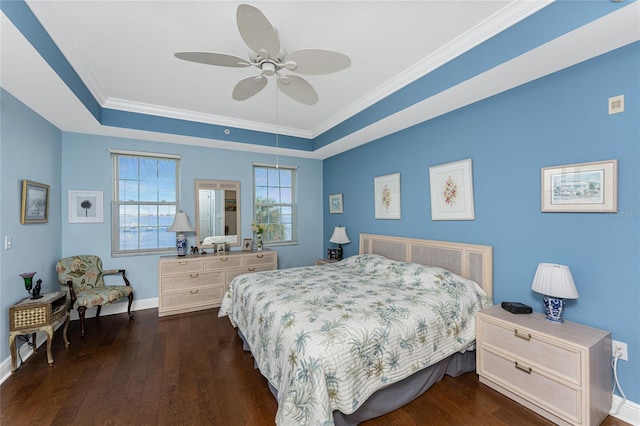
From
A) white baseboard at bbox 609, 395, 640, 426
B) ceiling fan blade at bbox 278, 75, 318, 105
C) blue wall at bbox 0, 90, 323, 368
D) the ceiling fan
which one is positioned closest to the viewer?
the ceiling fan

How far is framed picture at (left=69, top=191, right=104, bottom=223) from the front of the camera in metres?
3.55

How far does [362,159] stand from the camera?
4316mm

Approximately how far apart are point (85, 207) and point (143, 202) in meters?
0.66

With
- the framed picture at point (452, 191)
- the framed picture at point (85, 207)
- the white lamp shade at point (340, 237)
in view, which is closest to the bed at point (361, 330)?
the framed picture at point (452, 191)

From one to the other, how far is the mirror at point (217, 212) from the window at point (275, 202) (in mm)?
376

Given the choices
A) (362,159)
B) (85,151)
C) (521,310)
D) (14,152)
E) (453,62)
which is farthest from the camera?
(362,159)

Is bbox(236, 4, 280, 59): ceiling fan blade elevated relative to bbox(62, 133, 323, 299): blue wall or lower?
elevated

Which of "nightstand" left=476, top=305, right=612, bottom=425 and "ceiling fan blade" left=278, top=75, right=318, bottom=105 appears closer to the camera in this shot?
"nightstand" left=476, top=305, right=612, bottom=425

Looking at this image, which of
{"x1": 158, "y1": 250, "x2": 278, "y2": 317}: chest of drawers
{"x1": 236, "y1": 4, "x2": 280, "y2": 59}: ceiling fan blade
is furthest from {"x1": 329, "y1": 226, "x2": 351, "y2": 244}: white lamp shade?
{"x1": 236, "y1": 4, "x2": 280, "y2": 59}: ceiling fan blade

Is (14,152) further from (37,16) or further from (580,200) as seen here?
(580,200)

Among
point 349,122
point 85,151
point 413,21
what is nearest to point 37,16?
point 85,151

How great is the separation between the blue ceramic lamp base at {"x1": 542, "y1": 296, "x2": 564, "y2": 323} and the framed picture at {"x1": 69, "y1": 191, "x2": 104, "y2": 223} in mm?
5068

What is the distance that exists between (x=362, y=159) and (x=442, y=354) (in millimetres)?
3015

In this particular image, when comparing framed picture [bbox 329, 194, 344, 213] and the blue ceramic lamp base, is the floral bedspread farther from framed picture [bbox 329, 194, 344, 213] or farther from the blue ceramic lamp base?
framed picture [bbox 329, 194, 344, 213]
